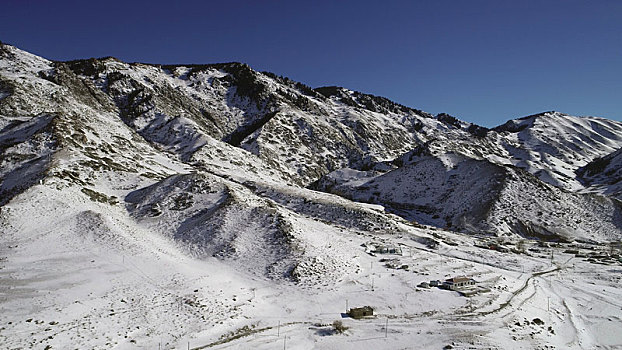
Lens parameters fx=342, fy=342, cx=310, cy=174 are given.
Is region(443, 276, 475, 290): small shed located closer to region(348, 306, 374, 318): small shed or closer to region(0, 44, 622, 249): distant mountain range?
region(348, 306, 374, 318): small shed

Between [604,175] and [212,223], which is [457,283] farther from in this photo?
[604,175]

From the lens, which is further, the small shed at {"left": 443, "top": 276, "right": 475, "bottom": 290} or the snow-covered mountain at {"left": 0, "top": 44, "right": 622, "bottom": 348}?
the small shed at {"left": 443, "top": 276, "right": 475, "bottom": 290}

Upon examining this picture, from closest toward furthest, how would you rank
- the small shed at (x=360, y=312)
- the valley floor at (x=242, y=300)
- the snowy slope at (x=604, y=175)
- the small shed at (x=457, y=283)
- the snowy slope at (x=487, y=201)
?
1. the valley floor at (x=242, y=300)
2. the small shed at (x=360, y=312)
3. the small shed at (x=457, y=283)
4. the snowy slope at (x=487, y=201)
5. the snowy slope at (x=604, y=175)

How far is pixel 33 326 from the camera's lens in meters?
22.4

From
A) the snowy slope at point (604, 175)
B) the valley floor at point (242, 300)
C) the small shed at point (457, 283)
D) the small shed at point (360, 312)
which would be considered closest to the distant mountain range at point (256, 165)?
the snowy slope at point (604, 175)

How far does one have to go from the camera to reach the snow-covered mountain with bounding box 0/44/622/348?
26922 mm

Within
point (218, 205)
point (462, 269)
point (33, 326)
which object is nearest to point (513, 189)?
point (462, 269)

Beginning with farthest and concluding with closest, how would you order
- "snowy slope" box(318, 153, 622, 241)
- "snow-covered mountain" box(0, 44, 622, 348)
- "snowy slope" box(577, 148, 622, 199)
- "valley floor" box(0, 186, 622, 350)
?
"snowy slope" box(577, 148, 622, 199) < "snowy slope" box(318, 153, 622, 241) < "snow-covered mountain" box(0, 44, 622, 348) < "valley floor" box(0, 186, 622, 350)

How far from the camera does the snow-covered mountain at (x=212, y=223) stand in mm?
26922

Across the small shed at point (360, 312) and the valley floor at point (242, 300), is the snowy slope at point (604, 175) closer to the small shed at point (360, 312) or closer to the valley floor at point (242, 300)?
the valley floor at point (242, 300)

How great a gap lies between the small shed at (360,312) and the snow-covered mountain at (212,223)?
1959 mm

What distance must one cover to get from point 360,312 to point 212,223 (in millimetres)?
25323

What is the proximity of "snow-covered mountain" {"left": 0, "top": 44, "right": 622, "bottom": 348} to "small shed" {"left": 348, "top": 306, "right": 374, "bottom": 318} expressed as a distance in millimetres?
1959

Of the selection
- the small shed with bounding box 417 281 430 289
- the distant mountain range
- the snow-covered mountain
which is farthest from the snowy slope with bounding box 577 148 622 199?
the small shed with bounding box 417 281 430 289
